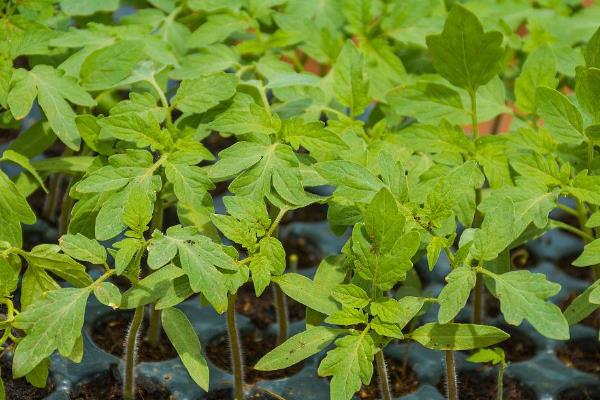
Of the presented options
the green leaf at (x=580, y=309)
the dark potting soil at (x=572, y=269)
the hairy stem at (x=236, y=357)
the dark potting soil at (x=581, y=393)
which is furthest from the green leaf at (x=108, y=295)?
the dark potting soil at (x=572, y=269)

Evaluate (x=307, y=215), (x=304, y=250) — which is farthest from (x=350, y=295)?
(x=307, y=215)

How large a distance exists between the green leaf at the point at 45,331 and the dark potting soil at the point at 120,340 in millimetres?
347

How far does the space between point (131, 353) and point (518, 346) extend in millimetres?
667

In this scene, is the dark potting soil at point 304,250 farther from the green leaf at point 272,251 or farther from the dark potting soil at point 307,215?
the green leaf at point 272,251

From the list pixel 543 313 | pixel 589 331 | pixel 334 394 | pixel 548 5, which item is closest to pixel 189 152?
pixel 334 394

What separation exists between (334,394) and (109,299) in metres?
0.30

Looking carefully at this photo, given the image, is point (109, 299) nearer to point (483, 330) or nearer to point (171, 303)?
point (171, 303)

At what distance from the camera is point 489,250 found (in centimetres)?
123

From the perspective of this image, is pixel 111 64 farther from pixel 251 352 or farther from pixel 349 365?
pixel 349 365

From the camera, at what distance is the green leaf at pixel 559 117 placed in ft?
4.45

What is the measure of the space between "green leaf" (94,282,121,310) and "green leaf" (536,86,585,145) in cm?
65

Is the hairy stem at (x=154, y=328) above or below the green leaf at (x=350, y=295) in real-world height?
below

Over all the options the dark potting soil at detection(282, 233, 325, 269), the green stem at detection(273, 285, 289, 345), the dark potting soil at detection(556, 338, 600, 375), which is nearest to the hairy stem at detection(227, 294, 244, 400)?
the green stem at detection(273, 285, 289, 345)

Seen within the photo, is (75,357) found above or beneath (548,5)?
beneath
